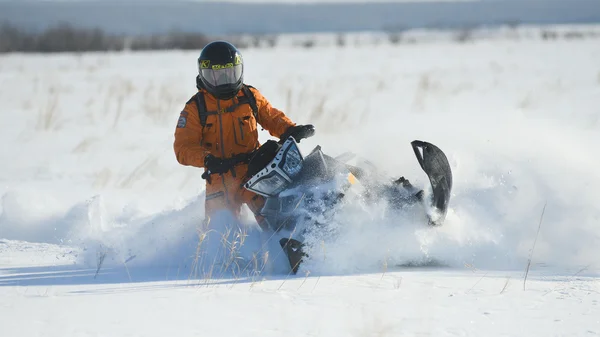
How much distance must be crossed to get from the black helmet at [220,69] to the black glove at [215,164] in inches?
27.8

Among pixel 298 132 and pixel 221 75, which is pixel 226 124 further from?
pixel 298 132

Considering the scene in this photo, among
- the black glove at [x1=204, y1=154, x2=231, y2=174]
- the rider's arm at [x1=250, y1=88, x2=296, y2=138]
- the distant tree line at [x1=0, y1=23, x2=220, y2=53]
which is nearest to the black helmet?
the rider's arm at [x1=250, y1=88, x2=296, y2=138]

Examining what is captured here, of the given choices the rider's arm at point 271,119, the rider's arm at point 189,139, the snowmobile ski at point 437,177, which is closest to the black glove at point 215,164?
the rider's arm at point 189,139

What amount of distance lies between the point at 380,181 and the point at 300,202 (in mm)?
657

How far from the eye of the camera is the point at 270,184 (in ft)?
19.6

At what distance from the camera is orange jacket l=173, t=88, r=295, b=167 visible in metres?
6.38

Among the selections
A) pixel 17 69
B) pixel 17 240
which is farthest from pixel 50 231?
pixel 17 69

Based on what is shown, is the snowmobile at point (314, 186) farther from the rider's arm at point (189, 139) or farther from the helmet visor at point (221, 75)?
the helmet visor at point (221, 75)

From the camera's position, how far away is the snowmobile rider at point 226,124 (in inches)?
249

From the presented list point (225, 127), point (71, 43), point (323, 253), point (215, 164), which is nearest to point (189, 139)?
point (225, 127)

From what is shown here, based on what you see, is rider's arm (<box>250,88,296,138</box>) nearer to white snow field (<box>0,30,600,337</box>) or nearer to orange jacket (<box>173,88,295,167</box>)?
orange jacket (<box>173,88,295,167</box>)

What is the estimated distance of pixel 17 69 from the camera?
27672 millimetres

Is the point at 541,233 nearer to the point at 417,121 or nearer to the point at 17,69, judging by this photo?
the point at 417,121

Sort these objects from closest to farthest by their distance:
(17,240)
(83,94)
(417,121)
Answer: (17,240) → (417,121) → (83,94)
